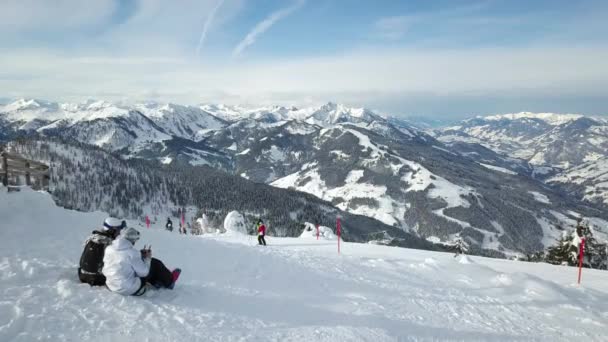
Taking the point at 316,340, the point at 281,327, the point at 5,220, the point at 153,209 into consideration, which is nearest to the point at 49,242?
the point at 5,220

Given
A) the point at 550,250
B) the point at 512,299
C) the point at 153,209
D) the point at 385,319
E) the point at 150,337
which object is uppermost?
the point at 150,337

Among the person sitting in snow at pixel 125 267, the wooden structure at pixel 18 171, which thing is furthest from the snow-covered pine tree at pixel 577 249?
the wooden structure at pixel 18 171

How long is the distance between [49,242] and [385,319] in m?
11.7

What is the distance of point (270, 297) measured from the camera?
33.4 ft

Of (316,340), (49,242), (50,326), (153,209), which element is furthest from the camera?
(153,209)

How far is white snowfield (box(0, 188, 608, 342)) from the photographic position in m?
7.39

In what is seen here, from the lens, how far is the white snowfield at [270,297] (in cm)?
739

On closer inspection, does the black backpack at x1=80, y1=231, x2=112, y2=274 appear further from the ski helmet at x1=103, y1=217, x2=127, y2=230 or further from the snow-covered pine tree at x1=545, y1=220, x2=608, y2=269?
the snow-covered pine tree at x1=545, y1=220, x2=608, y2=269

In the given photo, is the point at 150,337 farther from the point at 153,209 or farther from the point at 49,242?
the point at 153,209

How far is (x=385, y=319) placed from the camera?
930cm

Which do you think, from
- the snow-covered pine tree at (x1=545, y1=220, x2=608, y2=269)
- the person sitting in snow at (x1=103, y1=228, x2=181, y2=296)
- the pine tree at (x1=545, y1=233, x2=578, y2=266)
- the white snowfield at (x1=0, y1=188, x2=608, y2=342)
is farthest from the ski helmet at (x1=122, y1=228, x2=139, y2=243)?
the pine tree at (x1=545, y1=233, x2=578, y2=266)

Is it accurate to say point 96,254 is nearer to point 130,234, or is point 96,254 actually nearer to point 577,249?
point 130,234

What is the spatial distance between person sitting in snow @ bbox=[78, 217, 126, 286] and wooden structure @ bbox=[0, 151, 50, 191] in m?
Result: 10.2

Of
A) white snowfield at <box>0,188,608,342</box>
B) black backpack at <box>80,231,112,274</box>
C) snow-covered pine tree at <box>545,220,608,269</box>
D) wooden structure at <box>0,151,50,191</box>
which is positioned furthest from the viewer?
snow-covered pine tree at <box>545,220,608,269</box>
